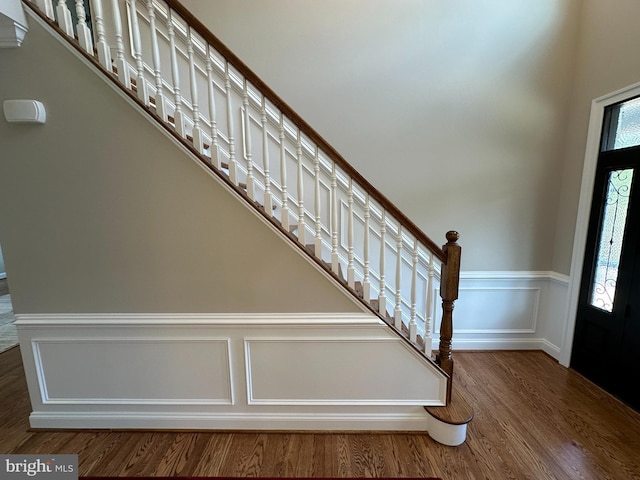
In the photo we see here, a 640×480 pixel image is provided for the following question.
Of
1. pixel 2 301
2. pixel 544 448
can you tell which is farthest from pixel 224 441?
pixel 2 301

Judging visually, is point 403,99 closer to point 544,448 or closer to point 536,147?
point 536,147

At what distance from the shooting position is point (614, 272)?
2.17 m

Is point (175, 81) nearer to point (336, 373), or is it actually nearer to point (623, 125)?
point (336, 373)

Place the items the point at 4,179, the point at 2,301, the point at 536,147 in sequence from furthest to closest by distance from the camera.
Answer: the point at 2,301 → the point at 536,147 → the point at 4,179

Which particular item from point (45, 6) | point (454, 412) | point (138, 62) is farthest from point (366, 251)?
point (45, 6)

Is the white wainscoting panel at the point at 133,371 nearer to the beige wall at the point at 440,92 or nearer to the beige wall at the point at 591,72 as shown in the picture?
→ the beige wall at the point at 440,92

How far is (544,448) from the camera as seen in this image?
1.68 m

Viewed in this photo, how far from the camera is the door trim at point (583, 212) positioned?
2250 mm

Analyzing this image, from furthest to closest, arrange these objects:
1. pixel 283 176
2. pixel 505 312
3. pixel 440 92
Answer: pixel 505 312
pixel 440 92
pixel 283 176

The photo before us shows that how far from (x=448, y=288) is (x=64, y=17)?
8.97ft

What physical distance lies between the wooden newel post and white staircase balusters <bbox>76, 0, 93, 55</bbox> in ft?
7.72

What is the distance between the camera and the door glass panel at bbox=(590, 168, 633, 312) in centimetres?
210

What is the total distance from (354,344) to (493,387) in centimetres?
144

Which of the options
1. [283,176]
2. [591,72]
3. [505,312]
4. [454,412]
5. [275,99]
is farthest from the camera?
[505,312]
